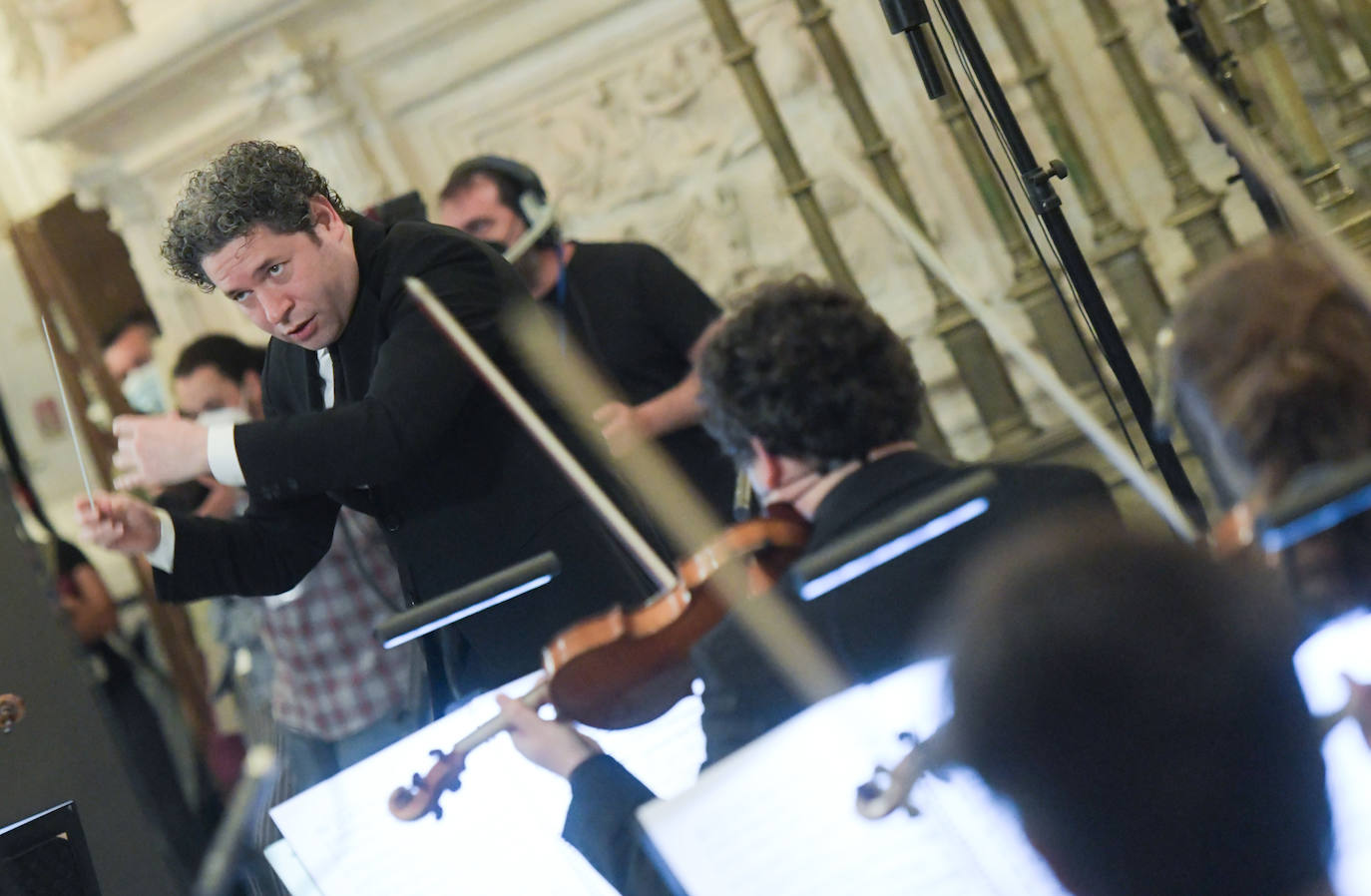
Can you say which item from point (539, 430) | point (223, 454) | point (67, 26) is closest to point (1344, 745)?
point (539, 430)

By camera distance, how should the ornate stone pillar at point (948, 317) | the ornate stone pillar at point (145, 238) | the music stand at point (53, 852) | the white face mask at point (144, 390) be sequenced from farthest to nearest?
1. the ornate stone pillar at point (145, 238)
2. the white face mask at point (144, 390)
3. the ornate stone pillar at point (948, 317)
4. the music stand at point (53, 852)

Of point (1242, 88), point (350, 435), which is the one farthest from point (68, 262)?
point (1242, 88)

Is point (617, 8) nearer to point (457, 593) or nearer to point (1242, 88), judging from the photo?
point (1242, 88)

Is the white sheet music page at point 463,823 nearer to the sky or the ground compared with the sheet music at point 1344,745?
nearer to the sky

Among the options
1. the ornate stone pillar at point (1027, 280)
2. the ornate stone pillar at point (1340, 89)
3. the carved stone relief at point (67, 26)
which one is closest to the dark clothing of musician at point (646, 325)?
the ornate stone pillar at point (1027, 280)

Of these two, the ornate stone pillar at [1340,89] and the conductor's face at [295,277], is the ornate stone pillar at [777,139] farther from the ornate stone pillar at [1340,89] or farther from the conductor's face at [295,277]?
A: the conductor's face at [295,277]

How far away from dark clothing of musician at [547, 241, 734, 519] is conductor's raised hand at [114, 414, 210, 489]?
63 cm

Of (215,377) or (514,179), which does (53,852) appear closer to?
(215,377)

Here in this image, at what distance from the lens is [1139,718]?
2.57 ft

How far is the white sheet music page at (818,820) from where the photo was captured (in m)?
0.90

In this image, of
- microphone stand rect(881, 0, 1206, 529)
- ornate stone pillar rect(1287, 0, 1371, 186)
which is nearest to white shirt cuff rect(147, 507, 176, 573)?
microphone stand rect(881, 0, 1206, 529)

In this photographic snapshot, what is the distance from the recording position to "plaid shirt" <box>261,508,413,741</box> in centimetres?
200

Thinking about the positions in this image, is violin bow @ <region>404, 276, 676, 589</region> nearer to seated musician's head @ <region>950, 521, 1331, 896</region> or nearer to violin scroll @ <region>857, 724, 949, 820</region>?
violin scroll @ <region>857, 724, 949, 820</region>

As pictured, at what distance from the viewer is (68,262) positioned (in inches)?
130
